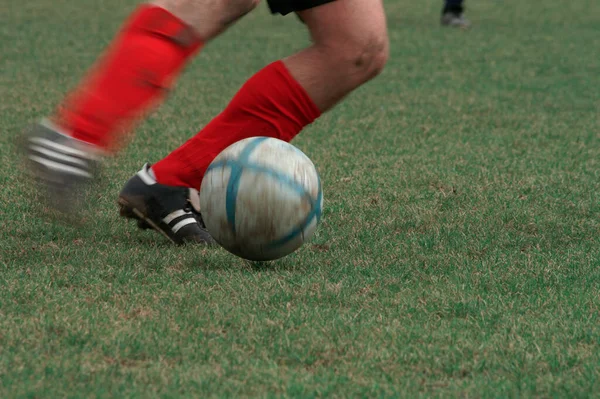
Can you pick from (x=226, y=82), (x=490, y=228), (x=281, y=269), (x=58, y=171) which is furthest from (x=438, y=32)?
(x=58, y=171)

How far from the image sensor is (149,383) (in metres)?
2.39

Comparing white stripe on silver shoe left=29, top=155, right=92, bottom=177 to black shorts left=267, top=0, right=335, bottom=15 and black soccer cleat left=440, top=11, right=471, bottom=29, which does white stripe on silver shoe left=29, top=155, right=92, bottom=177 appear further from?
black soccer cleat left=440, top=11, right=471, bottom=29

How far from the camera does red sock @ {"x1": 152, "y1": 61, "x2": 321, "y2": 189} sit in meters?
3.53

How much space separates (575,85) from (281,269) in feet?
16.2

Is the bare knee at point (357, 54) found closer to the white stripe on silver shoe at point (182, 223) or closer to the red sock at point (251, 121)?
the red sock at point (251, 121)

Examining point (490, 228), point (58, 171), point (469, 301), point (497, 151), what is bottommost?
point (497, 151)

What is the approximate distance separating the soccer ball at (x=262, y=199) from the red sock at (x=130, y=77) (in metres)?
0.45

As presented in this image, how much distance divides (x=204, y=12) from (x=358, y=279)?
0.92 meters

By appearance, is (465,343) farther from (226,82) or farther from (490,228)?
(226,82)

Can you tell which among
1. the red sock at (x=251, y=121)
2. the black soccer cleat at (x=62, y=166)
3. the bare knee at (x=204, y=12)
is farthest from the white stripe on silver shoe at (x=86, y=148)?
the red sock at (x=251, y=121)

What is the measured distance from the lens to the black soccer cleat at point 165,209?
3.70 metres

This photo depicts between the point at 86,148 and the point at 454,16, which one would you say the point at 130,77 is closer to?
the point at 86,148

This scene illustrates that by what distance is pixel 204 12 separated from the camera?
2.91 m

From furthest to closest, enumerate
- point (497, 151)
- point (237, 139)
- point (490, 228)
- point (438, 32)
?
point (438, 32), point (497, 151), point (490, 228), point (237, 139)
